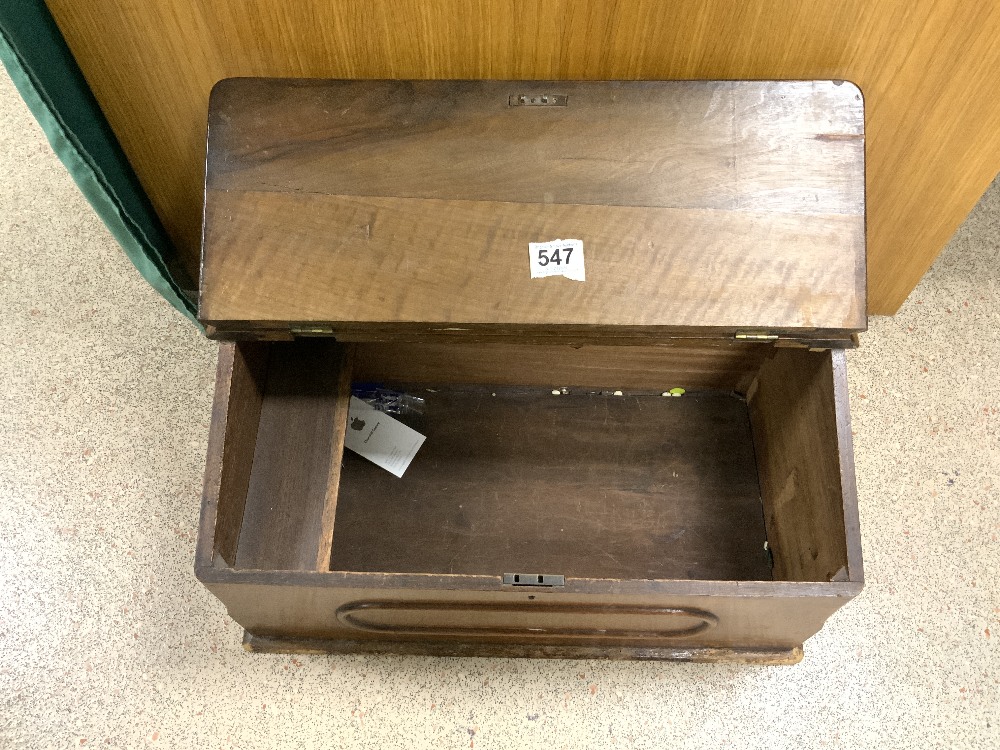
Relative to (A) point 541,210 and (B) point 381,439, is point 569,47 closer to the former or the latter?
(A) point 541,210

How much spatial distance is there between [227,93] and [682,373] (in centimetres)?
75

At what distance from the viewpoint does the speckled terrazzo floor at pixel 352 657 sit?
50.5 inches

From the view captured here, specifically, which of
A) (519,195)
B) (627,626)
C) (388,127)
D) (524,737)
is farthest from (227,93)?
(524,737)

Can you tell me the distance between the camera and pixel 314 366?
1291 millimetres

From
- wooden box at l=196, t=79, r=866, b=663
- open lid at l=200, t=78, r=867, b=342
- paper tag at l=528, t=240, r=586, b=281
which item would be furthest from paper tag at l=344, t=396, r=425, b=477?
paper tag at l=528, t=240, r=586, b=281

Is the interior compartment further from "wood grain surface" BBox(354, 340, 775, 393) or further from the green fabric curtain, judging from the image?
the green fabric curtain

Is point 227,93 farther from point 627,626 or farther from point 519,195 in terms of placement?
point 627,626

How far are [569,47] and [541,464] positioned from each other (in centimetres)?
60

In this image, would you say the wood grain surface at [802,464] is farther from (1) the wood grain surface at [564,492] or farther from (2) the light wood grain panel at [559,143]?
(2) the light wood grain panel at [559,143]

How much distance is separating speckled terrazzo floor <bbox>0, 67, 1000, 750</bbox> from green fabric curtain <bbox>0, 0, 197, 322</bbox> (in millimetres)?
235

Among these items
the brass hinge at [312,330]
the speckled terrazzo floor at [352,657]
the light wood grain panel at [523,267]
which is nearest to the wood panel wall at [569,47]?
the light wood grain panel at [523,267]

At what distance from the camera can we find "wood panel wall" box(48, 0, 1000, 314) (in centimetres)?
104

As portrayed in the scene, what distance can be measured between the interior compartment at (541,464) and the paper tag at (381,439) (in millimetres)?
16

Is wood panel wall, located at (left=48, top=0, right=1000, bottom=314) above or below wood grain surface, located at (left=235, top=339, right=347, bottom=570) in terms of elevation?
above
